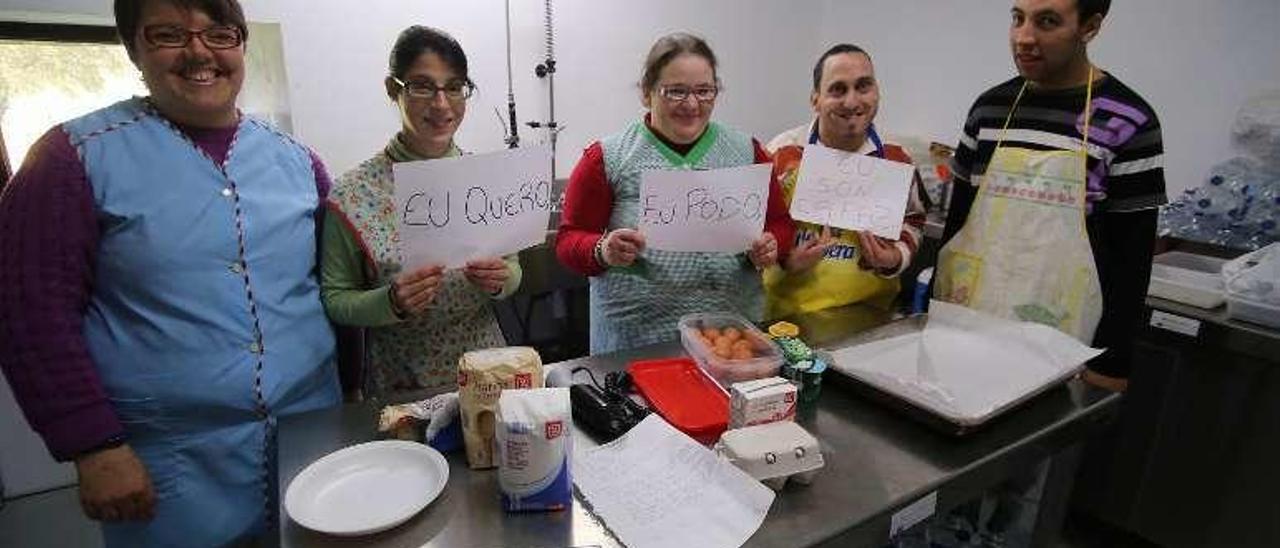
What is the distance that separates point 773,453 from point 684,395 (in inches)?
10.7

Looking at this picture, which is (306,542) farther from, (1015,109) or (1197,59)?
(1197,59)

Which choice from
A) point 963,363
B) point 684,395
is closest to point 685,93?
point 684,395

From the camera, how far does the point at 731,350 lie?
1.19 meters

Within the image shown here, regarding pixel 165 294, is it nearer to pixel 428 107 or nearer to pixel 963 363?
pixel 428 107

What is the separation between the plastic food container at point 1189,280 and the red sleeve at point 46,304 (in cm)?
234

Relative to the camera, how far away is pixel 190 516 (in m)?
1.08

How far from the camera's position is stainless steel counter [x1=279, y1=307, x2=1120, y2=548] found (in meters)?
0.83

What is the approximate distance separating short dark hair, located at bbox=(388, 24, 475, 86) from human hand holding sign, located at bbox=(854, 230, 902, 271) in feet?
3.21

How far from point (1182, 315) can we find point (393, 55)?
2.22 metres

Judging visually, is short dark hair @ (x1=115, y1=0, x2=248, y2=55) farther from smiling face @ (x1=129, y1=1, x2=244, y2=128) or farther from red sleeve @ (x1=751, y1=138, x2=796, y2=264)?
red sleeve @ (x1=751, y1=138, x2=796, y2=264)

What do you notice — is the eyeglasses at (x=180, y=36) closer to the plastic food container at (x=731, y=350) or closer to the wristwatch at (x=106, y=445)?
the wristwatch at (x=106, y=445)

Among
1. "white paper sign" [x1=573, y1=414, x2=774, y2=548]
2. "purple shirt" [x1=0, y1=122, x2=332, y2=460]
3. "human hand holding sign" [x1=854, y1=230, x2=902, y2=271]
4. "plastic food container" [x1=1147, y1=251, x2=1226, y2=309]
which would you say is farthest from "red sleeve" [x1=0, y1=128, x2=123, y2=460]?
"plastic food container" [x1=1147, y1=251, x2=1226, y2=309]

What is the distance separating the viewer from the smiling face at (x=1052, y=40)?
4.65 ft

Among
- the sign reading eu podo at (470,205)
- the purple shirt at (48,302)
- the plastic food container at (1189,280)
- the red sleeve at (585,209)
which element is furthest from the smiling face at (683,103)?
the plastic food container at (1189,280)
